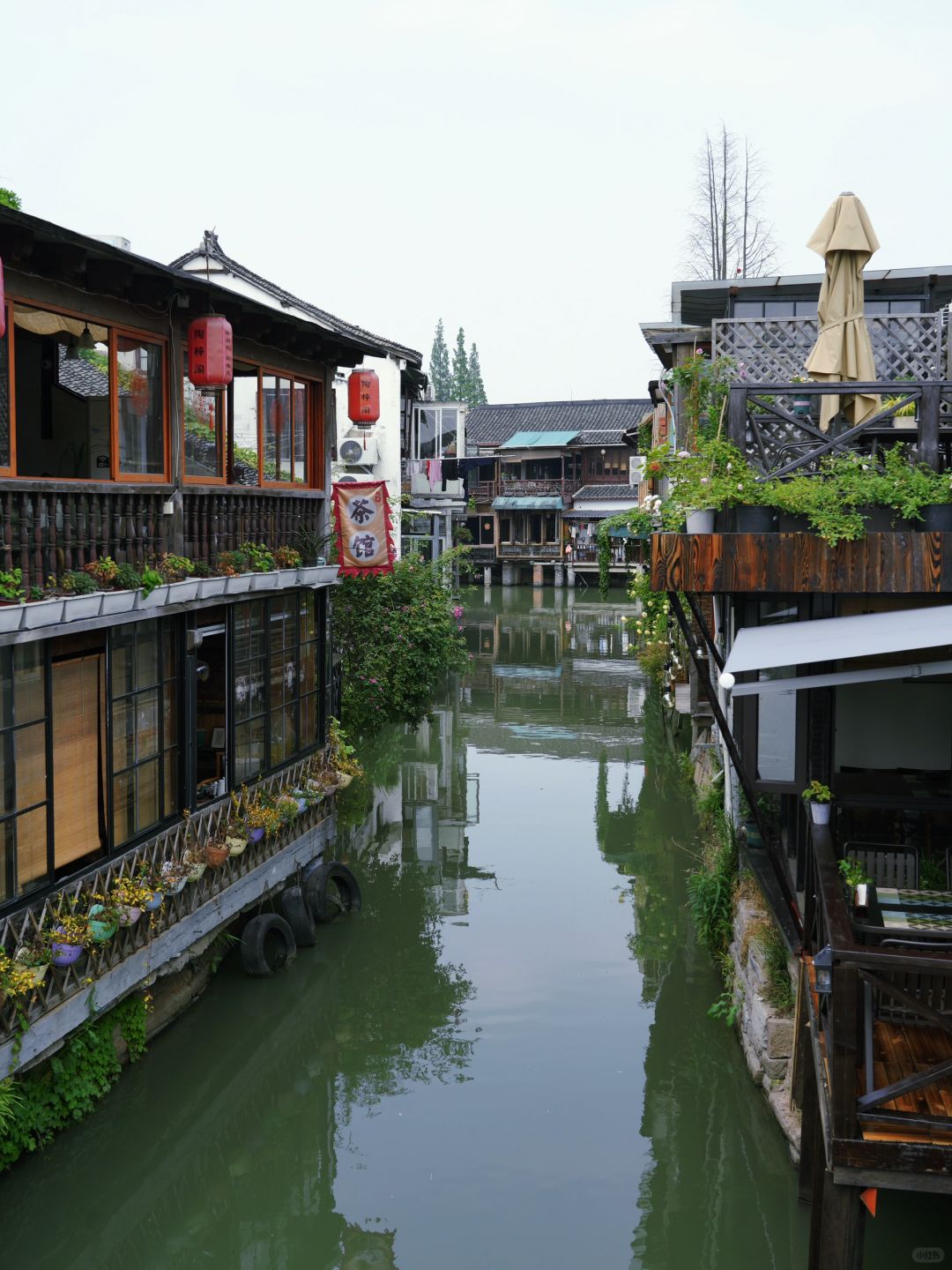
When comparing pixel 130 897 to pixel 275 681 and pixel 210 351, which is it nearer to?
pixel 275 681

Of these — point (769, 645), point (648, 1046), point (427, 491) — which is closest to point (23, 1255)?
point (648, 1046)

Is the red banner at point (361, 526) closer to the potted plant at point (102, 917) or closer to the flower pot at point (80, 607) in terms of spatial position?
the flower pot at point (80, 607)

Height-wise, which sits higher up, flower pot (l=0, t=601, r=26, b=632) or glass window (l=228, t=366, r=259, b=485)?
glass window (l=228, t=366, r=259, b=485)

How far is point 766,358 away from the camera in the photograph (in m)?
12.7

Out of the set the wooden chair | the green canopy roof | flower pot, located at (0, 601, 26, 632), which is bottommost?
the wooden chair

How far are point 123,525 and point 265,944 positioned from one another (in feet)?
18.8

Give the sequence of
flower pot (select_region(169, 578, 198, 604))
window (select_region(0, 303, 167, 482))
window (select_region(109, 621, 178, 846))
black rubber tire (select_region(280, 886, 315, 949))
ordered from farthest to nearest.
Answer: black rubber tire (select_region(280, 886, 315, 949)) → flower pot (select_region(169, 578, 198, 604)) → window (select_region(109, 621, 178, 846)) → window (select_region(0, 303, 167, 482))

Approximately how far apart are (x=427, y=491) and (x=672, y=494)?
3352 cm

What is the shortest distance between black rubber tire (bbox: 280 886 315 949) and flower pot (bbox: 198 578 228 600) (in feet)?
13.5

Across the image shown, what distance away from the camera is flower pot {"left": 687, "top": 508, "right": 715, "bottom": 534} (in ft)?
30.3

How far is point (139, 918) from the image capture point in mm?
10562

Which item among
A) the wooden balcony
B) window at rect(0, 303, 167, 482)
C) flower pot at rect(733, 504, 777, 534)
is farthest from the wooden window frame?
flower pot at rect(733, 504, 777, 534)

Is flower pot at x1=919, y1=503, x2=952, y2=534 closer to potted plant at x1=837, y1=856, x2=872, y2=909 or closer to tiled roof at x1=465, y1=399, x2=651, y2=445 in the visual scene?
potted plant at x1=837, y1=856, x2=872, y2=909

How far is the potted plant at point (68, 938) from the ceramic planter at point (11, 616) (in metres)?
2.44
